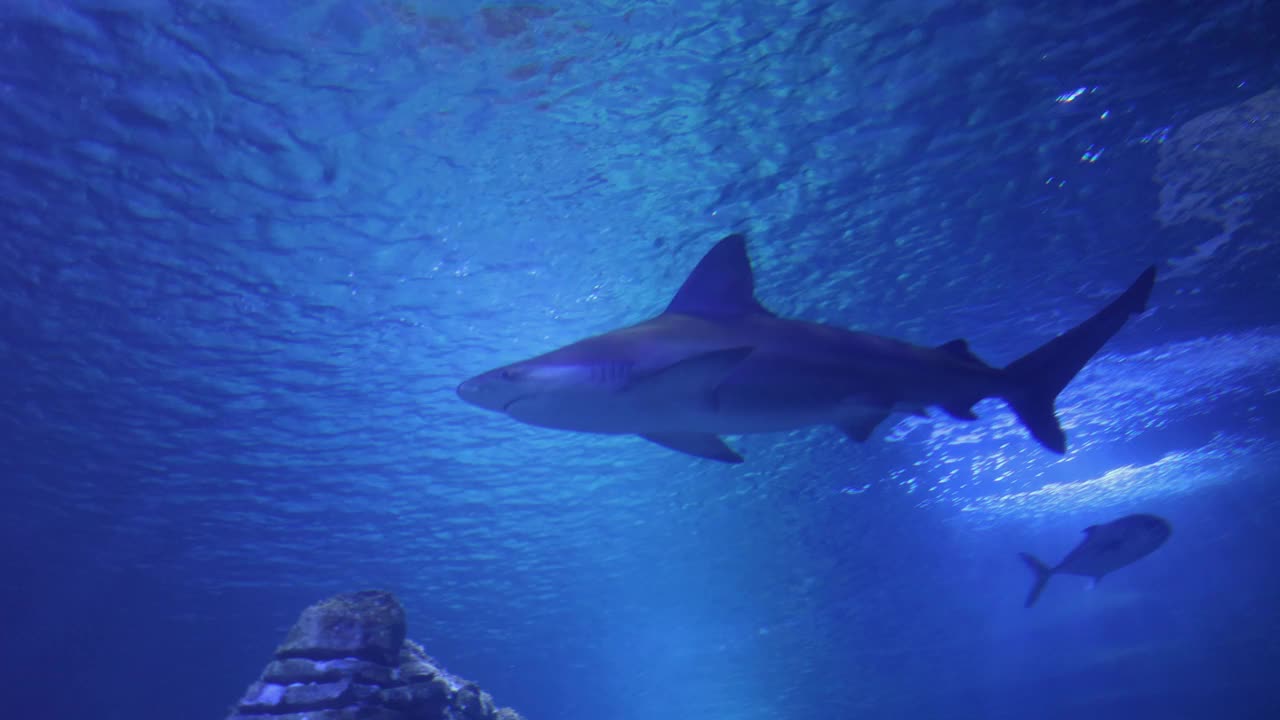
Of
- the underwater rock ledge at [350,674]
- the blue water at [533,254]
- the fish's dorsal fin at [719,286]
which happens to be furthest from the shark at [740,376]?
the blue water at [533,254]

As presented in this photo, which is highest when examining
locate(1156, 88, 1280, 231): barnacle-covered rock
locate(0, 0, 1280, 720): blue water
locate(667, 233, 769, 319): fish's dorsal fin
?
locate(0, 0, 1280, 720): blue water

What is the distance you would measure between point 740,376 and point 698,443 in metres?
0.75

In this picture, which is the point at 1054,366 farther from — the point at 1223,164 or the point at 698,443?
the point at 1223,164

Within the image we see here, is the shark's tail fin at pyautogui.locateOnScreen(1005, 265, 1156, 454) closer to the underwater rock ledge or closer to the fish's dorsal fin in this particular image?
the fish's dorsal fin

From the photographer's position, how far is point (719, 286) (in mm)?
4191

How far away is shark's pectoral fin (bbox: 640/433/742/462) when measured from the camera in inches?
159

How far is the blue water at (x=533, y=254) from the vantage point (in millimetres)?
7809

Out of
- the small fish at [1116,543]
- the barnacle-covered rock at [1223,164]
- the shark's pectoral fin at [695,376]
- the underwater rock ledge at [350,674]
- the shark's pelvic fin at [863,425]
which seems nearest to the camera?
the shark's pectoral fin at [695,376]

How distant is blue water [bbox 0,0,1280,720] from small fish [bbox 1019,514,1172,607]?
4410 millimetres

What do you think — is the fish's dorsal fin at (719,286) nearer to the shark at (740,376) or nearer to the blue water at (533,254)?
the shark at (740,376)

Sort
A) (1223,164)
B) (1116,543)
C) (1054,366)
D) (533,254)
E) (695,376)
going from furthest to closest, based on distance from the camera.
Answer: (1116,543), (533,254), (1223,164), (1054,366), (695,376)

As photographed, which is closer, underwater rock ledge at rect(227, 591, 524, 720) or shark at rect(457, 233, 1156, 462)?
shark at rect(457, 233, 1156, 462)

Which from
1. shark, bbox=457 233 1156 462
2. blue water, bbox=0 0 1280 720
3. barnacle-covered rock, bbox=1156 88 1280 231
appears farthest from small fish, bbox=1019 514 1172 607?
shark, bbox=457 233 1156 462

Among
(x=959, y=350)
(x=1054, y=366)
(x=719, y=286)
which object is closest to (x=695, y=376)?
(x=719, y=286)
